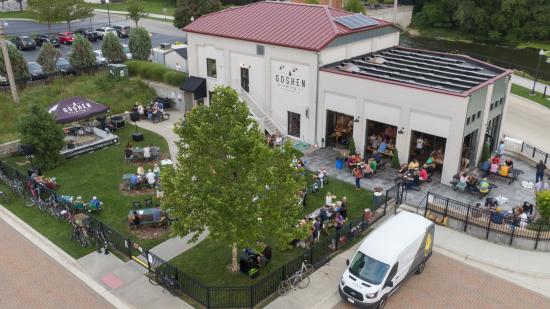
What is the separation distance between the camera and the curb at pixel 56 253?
17.4 meters

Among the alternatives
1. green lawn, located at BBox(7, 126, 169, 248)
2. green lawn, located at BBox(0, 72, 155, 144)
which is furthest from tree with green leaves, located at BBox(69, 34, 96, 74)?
green lawn, located at BBox(7, 126, 169, 248)

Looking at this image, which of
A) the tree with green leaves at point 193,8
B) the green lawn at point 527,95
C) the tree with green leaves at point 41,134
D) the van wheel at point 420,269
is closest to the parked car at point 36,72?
the tree with green leaves at point 41,134

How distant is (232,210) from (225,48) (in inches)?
826

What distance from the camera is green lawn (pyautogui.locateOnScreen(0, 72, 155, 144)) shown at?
34344mm

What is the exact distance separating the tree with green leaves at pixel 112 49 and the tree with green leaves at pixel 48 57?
457 centimetres

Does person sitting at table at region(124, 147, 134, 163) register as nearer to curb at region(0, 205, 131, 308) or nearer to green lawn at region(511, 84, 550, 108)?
curb at region(0, 205, 131, 308)

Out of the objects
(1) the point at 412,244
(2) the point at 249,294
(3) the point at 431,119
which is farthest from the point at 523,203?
(2) the point at 249,294

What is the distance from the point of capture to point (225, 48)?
112 ft

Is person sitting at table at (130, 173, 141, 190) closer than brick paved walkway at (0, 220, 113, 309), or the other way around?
brick paved walkway at (0, 220, 113, 309)

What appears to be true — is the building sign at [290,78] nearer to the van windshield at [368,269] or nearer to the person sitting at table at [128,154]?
the person sitting at table at [128,154]

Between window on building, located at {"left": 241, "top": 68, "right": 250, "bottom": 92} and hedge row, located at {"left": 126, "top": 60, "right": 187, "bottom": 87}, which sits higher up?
window on building, located at {"left": 241, "top": 68, "right": 250, "bottom": 92}

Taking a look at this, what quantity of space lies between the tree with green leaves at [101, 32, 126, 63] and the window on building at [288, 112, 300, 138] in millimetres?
20847

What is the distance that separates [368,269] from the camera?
54.6ft

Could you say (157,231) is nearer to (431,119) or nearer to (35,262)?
(35,262)
